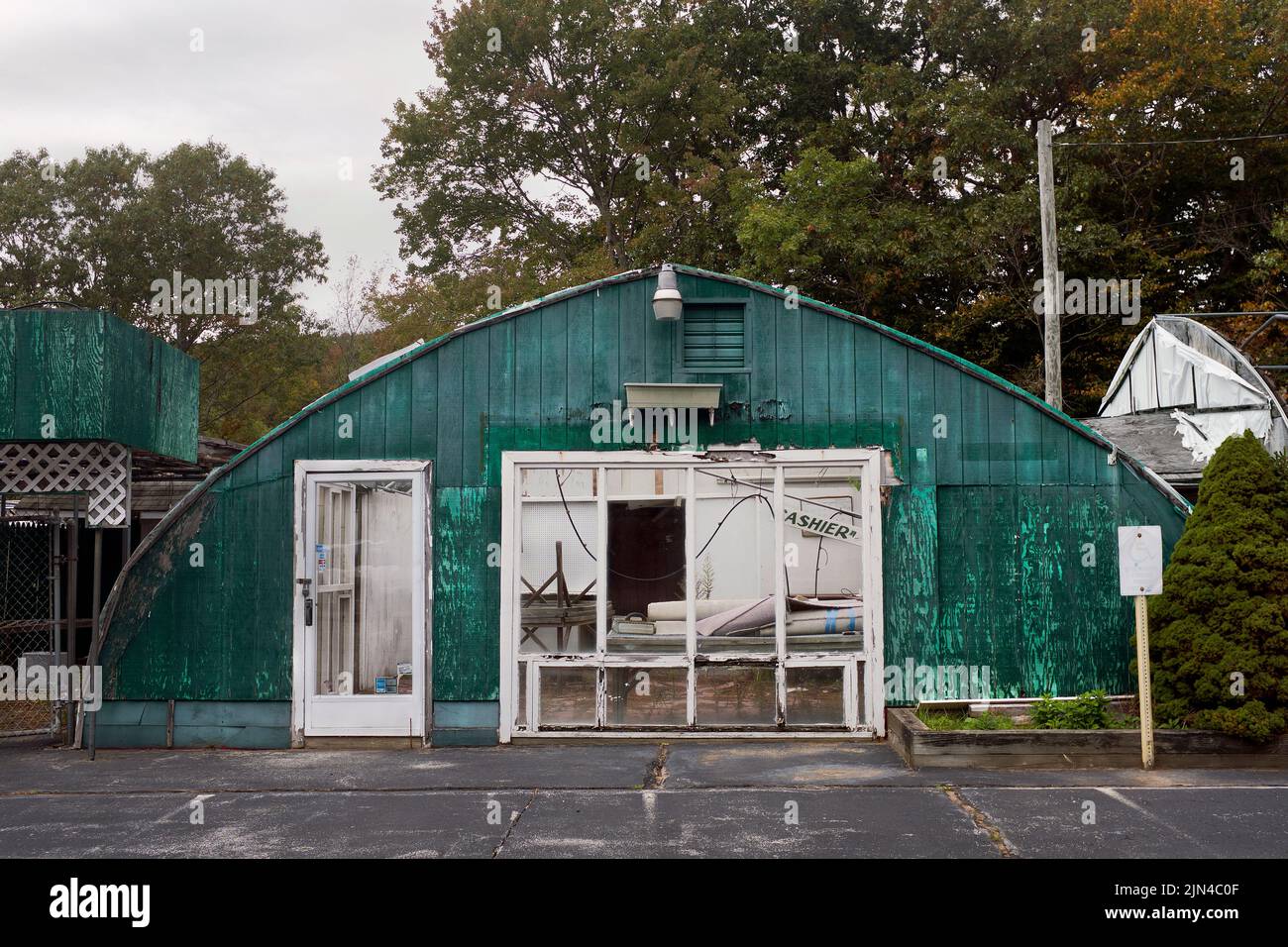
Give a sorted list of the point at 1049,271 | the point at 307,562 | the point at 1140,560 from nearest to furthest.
Result: the point at 1140,560 → the point at 307,562 → the point at 1049,271

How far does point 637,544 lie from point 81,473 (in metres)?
4.59

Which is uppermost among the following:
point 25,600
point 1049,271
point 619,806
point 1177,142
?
point 1177,142

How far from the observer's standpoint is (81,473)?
360 inches

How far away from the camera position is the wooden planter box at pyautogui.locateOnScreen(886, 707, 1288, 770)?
7996 millimetres

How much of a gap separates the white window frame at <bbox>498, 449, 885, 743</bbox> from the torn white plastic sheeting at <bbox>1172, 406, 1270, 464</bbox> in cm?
519

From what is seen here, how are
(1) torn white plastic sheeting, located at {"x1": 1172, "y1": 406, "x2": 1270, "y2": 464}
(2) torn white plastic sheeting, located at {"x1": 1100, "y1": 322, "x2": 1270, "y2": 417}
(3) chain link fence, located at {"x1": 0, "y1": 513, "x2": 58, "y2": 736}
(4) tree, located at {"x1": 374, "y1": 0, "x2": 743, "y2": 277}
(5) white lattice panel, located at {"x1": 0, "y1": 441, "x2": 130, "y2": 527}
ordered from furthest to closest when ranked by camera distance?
(4) tree, located at {"x1": 374, "y1": 0, "x2": 743, "y2": 277}
(2) torn white plastic sheeting, located at {"x1": 1100, "y1": 322, "x2": 1270, "y2": 417}
(1) torn white plastic sheeting, located at {"x1": 1172, "y1": 406, "x2": 1270, "y2": 464}
(3) chain link fence, located at {"x1": 0, "y1": 513, "x2": 58, "y2": 736}
(5) white lattice panel, located at {"x1": 0, "y1": 441, "x2": 130, "y2": 527}

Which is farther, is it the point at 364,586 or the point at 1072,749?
the point at 364,586

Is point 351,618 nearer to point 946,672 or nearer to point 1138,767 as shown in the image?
point 946,672

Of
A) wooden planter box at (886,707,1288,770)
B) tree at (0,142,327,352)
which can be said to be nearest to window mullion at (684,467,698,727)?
wooden planter box at (886,707,1288,770)

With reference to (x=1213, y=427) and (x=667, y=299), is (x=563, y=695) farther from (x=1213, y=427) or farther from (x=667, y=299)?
(x=1213, y=427)

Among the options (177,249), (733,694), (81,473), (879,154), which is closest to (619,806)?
(733,694)

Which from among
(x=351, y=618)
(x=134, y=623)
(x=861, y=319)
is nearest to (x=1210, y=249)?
(x=861, y=319)

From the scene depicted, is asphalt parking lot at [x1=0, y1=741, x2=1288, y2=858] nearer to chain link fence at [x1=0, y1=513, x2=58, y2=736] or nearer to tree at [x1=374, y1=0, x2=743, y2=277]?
chain link fence at [x1=0, y1=513, x2=58, y2=736]

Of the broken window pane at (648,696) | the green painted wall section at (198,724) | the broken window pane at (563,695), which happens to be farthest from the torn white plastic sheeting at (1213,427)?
the green painted wall section at (198,724)
